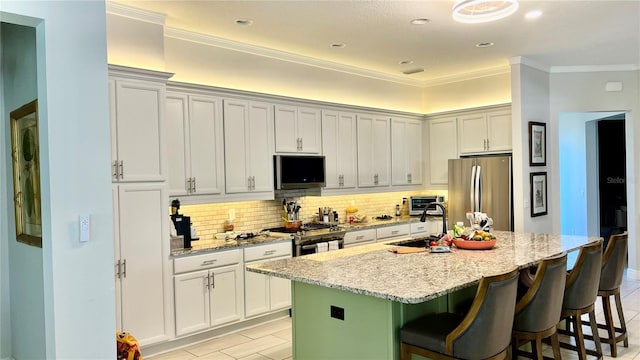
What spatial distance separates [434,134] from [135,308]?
4931mm

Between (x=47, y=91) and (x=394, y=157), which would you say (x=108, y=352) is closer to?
(x=47, y=91)

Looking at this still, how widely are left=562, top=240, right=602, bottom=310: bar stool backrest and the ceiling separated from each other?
2121 mm

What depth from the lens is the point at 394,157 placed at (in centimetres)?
678

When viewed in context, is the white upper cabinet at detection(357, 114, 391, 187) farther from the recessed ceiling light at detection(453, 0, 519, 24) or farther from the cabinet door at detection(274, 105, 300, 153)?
the recessed ceiling light at detection(453, 0, 519, 24)

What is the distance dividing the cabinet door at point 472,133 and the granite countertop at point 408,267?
2558 mm

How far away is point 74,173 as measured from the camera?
2.52 meters

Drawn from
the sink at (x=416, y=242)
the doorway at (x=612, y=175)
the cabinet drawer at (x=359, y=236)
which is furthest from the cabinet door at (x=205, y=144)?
the doorway at (x=612, y=175)

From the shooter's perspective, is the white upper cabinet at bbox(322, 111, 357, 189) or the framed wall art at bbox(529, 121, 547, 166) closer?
the white upper cabinet at bbox(322, 111, 357, 189)

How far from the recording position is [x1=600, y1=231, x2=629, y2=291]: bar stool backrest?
388 cm

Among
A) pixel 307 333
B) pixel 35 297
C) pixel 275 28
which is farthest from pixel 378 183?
pixel 35 297

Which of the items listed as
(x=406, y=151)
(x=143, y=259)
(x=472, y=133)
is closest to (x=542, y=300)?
(x=143, y=259)

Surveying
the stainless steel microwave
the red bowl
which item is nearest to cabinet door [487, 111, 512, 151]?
the stainless steel microwave

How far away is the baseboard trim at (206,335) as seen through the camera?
4102 millimetres

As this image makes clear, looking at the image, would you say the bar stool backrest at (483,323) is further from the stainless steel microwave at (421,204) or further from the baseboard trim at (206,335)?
the stainless steel microwave at (421,204)
